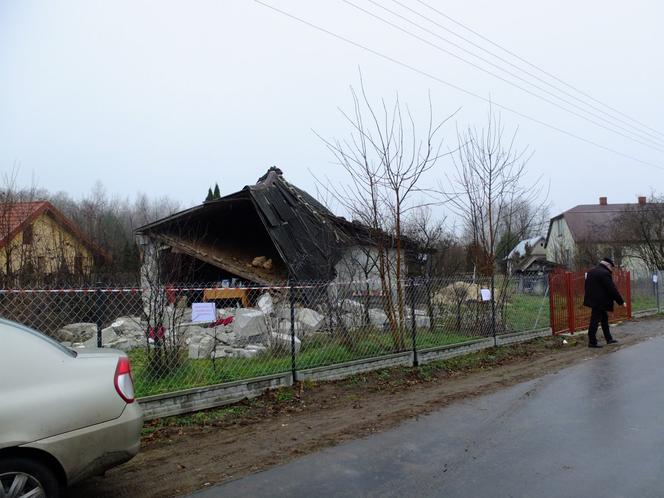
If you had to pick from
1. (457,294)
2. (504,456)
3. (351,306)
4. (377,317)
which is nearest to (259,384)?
(351,306)

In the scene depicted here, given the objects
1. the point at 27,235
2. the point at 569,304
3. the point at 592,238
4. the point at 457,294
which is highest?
the point at 592,238

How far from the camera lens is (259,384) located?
7.26 m

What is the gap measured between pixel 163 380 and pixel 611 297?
31.1ft

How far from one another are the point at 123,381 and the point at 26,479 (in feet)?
2.86

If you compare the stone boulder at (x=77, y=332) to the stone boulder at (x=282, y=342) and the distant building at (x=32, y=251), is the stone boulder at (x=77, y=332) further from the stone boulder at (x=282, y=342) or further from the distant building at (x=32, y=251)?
the stone boulder at (x=282, y=342)

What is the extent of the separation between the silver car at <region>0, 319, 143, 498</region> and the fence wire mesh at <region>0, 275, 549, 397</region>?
7.75 ft

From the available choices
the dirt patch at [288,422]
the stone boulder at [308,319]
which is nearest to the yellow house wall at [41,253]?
the stone boulder at [308,319]

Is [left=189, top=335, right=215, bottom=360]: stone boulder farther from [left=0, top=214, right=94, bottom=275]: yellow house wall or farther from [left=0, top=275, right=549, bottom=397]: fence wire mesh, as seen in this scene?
[left=0, top=214, right=94, bottom=275]: yellow house wall

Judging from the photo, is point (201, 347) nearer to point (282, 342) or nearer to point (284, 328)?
point (282, 342)

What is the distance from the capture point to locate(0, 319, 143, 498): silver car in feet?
11.0

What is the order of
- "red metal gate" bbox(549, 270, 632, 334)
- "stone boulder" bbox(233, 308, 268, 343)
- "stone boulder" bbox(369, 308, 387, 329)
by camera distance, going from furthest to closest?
"red metal gate" bbox(549, 270, 632, 334), "stone boulder" bbox(369, 308, 387, 329), "stone boulder" bbox(233, 308, 268, 343)

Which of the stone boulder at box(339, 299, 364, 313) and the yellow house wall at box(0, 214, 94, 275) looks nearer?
the stone boulder at box(339, 299, 364, 313)

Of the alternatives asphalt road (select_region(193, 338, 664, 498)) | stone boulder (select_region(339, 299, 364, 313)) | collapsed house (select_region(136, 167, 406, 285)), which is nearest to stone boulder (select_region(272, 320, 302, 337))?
stone boulder (select_region(339, 299, 364, 313))

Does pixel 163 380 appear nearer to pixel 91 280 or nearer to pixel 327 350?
pixel 327 350
